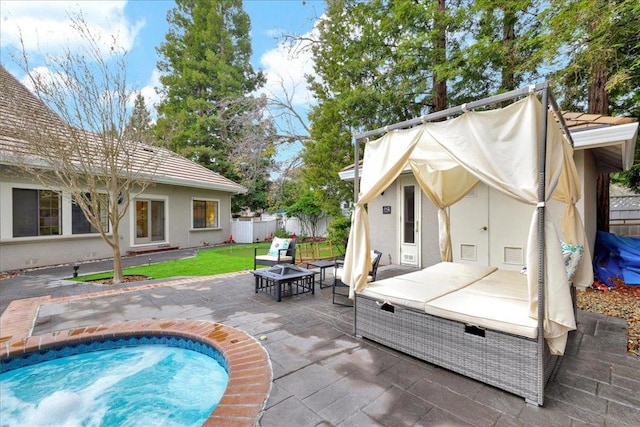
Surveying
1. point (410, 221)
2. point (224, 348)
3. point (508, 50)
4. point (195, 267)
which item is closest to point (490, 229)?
point (410, 221)

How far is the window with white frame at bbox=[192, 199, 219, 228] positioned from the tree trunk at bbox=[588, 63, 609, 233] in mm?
13915

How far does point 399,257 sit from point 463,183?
3.46m

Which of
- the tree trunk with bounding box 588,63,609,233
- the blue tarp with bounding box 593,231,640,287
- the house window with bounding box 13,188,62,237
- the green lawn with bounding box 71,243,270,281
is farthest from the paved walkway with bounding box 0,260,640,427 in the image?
the tree trunk with bounding box 588,63,609,233

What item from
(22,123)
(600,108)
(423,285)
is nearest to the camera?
(423,285)

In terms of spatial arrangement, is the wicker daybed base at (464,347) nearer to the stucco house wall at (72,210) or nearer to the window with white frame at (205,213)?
the stucco house wall at (72,210)

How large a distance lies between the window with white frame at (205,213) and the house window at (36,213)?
487 centimetres

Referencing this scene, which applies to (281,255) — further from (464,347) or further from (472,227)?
(464,347)

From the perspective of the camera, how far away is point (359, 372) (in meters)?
2.84

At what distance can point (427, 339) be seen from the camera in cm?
300

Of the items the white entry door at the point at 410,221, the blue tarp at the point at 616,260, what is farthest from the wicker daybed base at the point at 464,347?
the blue tarp at the point at 616,260

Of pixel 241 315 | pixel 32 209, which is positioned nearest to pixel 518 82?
pixel 241 315

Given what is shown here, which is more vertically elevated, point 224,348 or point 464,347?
point 464,347

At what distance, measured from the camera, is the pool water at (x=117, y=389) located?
281 centimetres

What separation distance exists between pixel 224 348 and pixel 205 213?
11579mm
